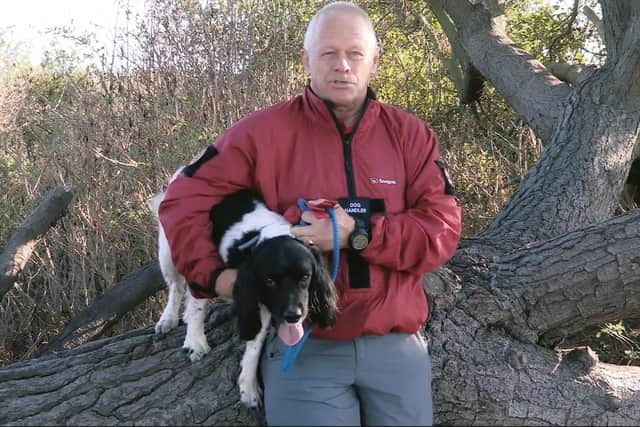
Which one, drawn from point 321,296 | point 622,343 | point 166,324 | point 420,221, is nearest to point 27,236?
point 166,324

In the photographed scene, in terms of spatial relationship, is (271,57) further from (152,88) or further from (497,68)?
(497,68)

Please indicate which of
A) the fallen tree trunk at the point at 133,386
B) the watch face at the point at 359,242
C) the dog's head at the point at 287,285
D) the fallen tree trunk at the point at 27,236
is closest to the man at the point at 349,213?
the watch face at the point at 359,242

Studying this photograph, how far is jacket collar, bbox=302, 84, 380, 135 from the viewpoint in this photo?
9.88ft

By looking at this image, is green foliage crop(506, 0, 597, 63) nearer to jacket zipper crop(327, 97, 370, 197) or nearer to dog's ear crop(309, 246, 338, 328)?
jacket zipper crop(327, 97, 370, 197)

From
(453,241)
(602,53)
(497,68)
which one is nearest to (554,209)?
(453,241)

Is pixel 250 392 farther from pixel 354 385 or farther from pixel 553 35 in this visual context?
pixel 553 35

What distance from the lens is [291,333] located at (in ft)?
9.09

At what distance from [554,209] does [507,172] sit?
2778 mm

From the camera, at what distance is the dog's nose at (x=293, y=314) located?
2674mm

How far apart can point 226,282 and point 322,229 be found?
440mm

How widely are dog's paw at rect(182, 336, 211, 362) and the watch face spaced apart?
1.03 m

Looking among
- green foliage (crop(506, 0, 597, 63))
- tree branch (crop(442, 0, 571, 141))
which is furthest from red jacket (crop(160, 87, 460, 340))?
green foliage (crop(506, 0, 597, 63))

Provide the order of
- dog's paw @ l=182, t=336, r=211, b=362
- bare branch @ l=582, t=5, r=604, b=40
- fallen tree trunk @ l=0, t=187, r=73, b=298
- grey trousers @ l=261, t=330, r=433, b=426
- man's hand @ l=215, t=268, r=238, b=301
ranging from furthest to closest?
bare branch @ l=582, t=5, r=604, b=40 < fallen tree trunk @ l=0, t=187, r=73, b=298 < dog's paw @ l=182, t=336, r=211, b=362 < man's hand @ l=215, t=268, r=238, b=301 < grey trousers @ l=261, t=330, r=433, b=426

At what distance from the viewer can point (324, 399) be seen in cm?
276
